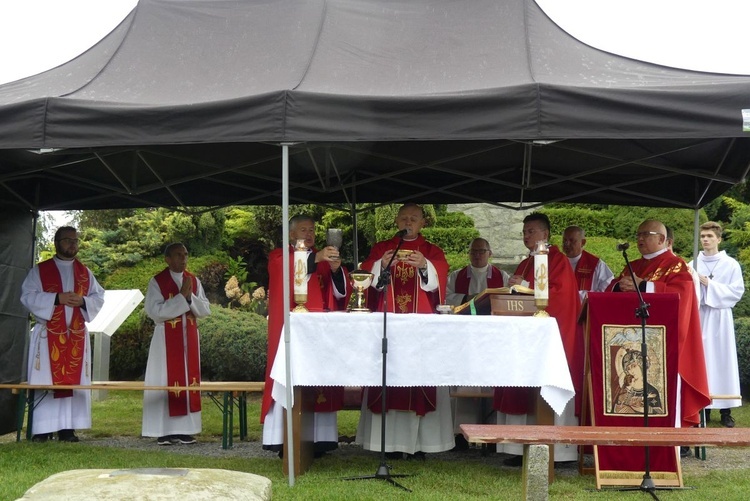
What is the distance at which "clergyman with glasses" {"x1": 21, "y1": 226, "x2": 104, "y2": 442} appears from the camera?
865cm

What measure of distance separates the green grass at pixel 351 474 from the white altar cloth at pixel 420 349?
0.68 metres

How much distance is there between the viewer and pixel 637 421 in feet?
21.6

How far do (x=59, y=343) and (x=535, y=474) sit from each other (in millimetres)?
5156

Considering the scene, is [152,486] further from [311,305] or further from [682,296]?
[682,296]

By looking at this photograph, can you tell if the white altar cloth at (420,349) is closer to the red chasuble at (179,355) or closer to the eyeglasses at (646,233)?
the eyeglasses at (646,233)

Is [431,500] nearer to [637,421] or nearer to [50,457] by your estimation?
[637,421]

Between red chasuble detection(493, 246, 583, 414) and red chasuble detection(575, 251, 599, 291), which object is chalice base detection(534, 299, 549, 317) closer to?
red chasuble detection(493, 246, 583, 414)

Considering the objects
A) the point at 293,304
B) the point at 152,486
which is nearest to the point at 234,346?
the point at 293,304

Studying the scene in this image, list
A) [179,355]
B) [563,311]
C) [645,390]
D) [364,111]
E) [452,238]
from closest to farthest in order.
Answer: [364,111], [645,390], [563,311], [179,355], [452,238]

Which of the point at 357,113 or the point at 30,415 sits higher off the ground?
the point at 357,113

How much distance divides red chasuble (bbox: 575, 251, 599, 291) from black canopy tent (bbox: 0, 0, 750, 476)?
2.33ft

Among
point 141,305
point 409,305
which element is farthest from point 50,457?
point 141,305

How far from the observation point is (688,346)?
23.0 ft

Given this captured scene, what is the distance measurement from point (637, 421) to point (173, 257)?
182 inches
